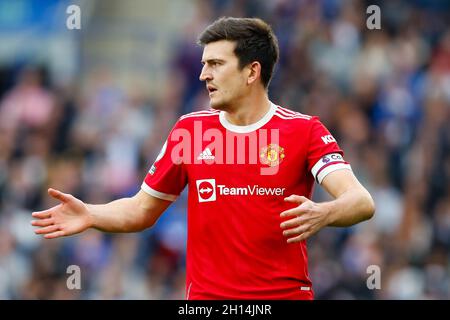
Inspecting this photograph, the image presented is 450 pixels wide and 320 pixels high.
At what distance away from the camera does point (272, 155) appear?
6992mm

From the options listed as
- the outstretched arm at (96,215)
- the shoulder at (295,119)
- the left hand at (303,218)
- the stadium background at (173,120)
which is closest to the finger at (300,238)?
the left hand at (303,218)

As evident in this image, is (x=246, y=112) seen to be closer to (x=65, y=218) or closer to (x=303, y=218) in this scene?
(x=303, y=218)

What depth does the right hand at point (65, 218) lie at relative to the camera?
6.88m

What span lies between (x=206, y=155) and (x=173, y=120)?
676 cm

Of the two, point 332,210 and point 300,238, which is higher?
point 332,210

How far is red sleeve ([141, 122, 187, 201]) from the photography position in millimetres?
7203

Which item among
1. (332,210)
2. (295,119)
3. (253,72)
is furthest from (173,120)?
(332,210)

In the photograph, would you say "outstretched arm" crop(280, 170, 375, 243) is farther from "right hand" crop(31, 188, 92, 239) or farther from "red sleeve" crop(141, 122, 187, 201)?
"right hand" crop(31, 188, 92, 239)

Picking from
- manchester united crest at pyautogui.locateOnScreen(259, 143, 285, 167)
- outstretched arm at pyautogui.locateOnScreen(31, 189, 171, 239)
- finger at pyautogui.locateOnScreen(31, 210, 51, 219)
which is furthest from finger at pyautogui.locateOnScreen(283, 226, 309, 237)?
finger at pyautogui.locateOnScreen(31, 210, 51, 219)

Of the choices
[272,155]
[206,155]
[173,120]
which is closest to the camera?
[272,155]

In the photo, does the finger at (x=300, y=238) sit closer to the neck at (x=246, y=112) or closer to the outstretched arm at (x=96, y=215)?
the neck at (x=246, y=112)

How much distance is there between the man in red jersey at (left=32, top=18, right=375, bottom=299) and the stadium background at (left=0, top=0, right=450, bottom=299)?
15.6 feet

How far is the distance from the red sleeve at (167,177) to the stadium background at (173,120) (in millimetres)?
4664

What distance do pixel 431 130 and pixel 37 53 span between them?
5.25m
